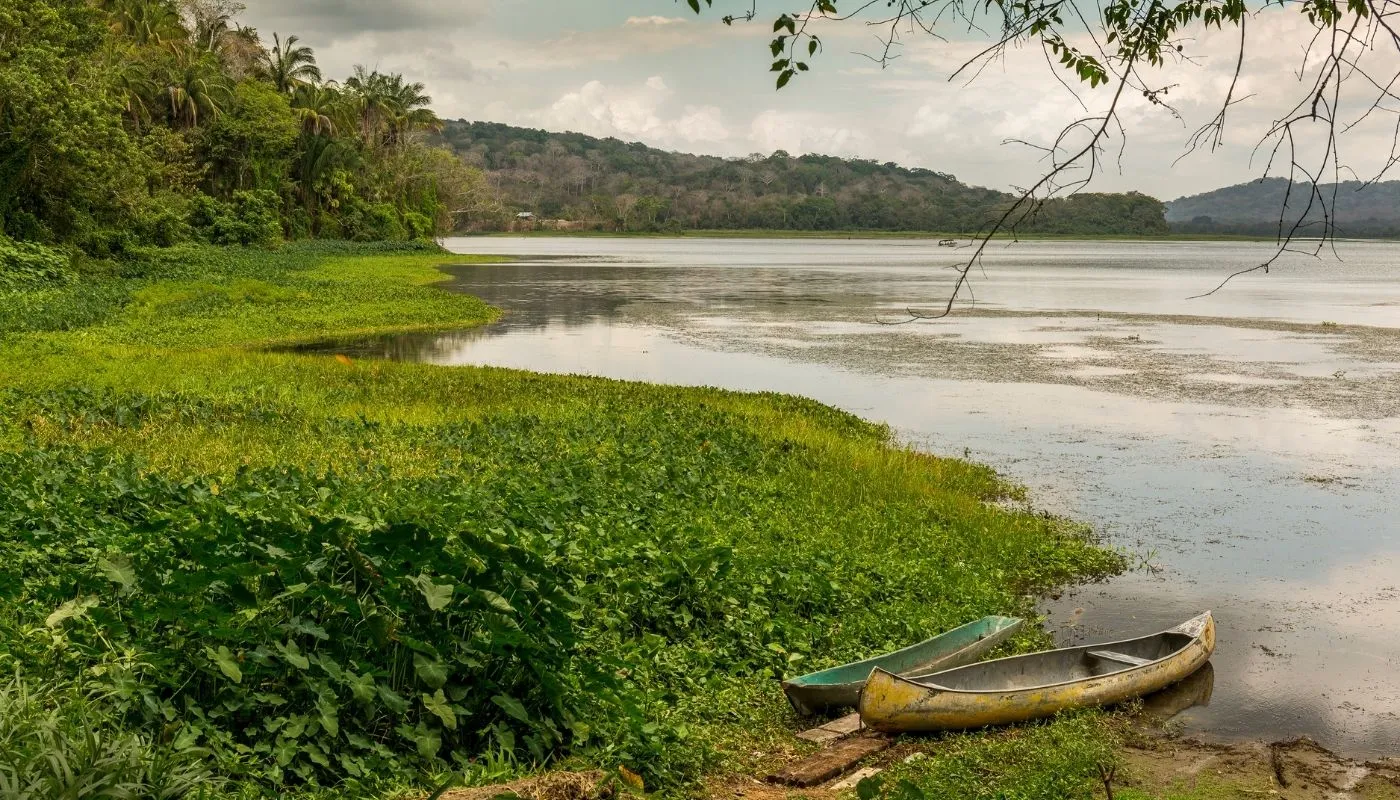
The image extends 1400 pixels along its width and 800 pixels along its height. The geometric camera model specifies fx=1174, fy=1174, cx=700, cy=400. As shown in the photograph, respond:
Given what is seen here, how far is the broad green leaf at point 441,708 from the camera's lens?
661 cm

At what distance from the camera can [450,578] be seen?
7.08 metres

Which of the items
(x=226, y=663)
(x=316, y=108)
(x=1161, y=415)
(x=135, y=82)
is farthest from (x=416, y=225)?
(x=226, y=663)

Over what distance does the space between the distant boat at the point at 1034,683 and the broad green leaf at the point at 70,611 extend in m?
5.29

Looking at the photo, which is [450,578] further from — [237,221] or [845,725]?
[237,221]

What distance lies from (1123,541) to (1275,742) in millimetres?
5974

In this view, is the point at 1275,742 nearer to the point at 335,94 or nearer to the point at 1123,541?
the point at 1123,541

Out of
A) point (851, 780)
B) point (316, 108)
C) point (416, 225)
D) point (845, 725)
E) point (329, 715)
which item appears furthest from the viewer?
point (416, 225)

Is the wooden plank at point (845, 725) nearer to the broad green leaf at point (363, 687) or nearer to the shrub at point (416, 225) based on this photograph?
the broad green leaf at point (363, 687)

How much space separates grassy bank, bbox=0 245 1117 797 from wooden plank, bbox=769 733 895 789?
338mm

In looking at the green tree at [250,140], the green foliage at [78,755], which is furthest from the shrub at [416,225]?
the green foliage at [78,755]

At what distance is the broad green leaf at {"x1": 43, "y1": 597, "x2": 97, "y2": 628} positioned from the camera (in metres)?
6.75

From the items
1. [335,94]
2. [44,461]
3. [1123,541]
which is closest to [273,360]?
[44,461]

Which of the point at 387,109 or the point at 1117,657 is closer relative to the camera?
the point at 1117,657

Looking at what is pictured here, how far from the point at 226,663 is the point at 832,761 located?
14.0 ft
